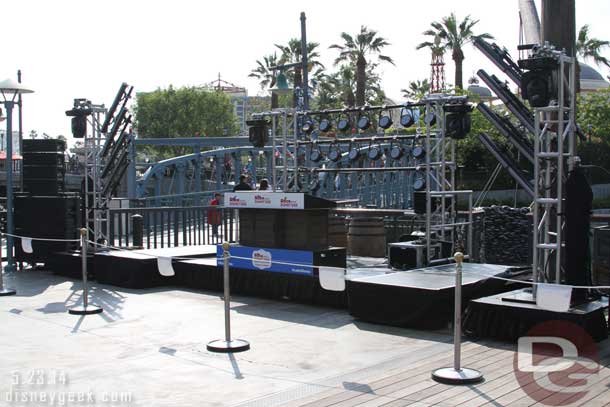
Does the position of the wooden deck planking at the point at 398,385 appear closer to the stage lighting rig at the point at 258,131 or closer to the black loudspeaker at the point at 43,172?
the stage lighting rig at the point at 258,131

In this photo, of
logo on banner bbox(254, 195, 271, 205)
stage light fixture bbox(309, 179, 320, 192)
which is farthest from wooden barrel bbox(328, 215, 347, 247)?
logo on banner bbox(254, 195, 271, 205)

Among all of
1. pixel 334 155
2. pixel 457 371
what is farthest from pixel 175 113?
pixel 457 371

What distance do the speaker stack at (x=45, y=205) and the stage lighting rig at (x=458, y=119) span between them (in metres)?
8.37

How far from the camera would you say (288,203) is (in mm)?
11555

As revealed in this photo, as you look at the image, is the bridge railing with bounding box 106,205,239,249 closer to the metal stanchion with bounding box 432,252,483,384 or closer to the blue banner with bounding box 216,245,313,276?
the blue banner with bounding box 216,245,313,276

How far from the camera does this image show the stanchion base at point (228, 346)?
8289 mm

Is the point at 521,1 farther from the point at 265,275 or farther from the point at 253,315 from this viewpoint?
the point at 253,315

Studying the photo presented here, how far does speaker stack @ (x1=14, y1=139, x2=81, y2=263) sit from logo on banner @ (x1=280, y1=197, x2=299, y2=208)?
20.1ft

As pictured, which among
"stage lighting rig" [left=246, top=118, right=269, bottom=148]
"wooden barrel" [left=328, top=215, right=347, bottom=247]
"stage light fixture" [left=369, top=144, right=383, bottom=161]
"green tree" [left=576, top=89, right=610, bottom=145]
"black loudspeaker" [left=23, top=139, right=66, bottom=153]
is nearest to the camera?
"black loudspeaker" [left=23, top=139, right=66, bottom=153]

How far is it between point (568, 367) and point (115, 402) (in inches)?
181

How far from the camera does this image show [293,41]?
53.7 meters

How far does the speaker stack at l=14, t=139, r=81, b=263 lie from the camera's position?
1551cm

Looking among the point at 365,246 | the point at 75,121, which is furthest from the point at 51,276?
the point at 365,246

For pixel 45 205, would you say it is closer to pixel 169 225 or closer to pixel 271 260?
pixel 169 225
